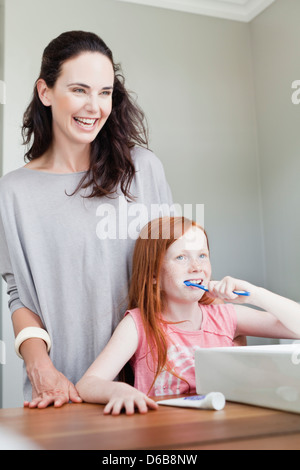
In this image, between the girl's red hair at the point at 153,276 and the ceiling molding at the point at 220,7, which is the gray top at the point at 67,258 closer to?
the girl's red hair at the point at 153,276

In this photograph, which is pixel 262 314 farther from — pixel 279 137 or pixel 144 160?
pixel 279 137

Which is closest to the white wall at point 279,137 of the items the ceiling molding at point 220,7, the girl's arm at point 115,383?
the ceiling molding at point 220,7

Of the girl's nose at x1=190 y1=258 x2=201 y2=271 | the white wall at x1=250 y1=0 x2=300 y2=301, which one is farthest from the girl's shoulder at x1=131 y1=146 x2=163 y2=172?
the white wall at x1=250 y1=0 x2=300 y2=301

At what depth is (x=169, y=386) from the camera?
0.94 meters

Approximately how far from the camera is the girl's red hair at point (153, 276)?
967mm

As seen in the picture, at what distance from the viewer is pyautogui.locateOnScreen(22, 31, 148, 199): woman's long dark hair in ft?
3.58

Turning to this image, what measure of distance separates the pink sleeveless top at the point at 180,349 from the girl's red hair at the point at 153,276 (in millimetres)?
15

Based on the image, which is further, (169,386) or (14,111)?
(14,111)

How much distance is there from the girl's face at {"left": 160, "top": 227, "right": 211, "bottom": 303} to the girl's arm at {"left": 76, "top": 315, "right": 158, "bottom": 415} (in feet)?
0.35
